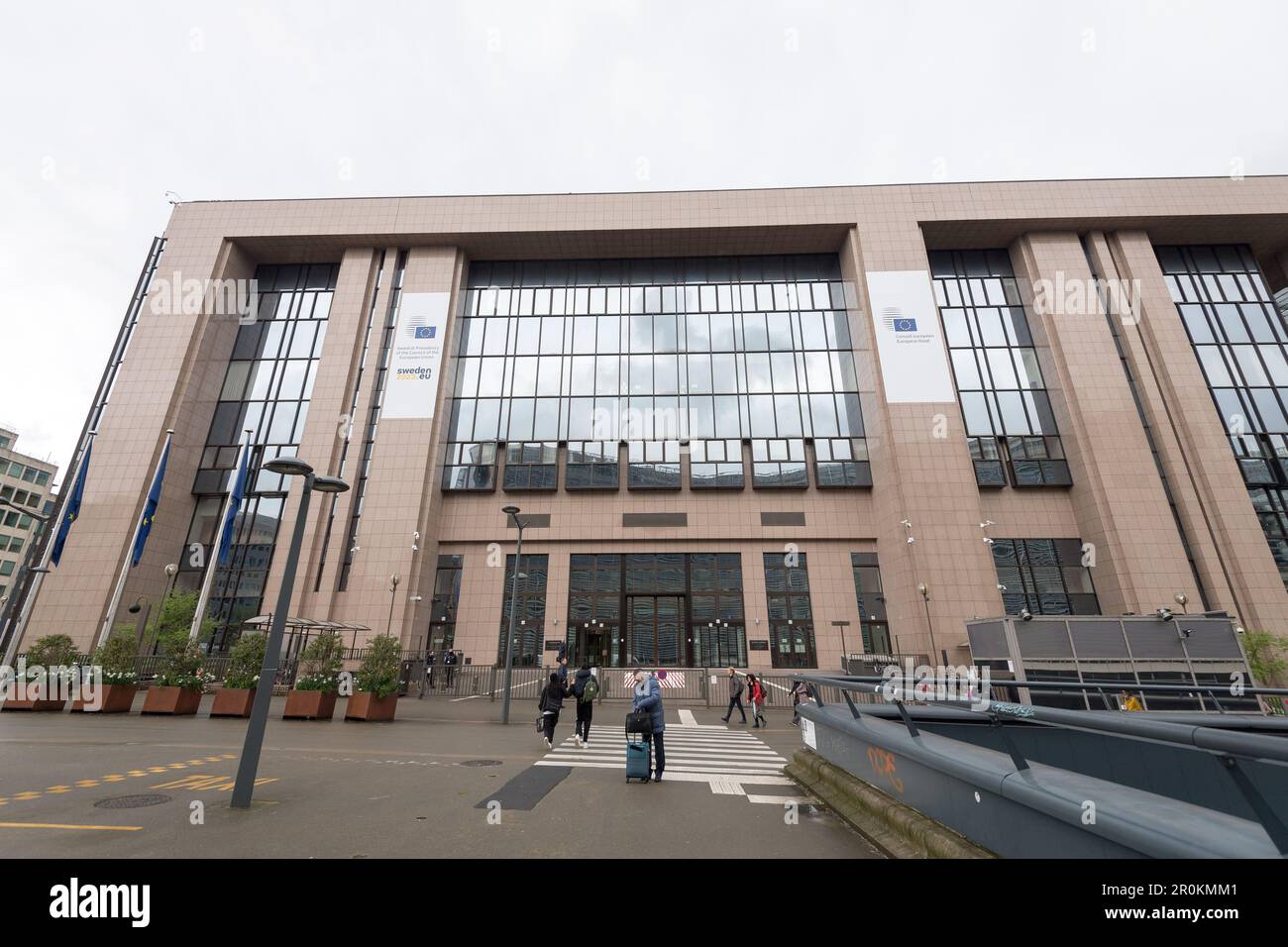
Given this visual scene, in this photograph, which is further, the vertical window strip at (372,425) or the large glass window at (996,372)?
the large glass window at (996,372)

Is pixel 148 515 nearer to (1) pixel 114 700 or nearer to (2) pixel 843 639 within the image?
(1) pixel 114 700

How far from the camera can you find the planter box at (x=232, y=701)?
17.1 meters

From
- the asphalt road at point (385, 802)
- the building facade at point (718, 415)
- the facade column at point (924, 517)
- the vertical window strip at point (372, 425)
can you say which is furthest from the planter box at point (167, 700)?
the facade column at point (924, 517)

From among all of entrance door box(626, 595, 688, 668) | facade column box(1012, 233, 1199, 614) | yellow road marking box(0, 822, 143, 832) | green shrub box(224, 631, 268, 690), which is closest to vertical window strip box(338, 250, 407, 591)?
green shrub box(224, 631, 268, 690)

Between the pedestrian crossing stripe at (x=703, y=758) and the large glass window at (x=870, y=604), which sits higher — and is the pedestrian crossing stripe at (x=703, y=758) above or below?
below

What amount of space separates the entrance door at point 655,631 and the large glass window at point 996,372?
21095mm

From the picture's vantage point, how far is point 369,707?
17.5 meters

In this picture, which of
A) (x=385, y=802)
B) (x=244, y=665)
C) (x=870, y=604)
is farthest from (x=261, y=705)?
(x=870, y=604)

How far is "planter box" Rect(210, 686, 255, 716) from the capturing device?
17.1 meters

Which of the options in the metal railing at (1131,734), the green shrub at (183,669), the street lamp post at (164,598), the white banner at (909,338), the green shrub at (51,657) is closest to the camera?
the metal railing at (1131,734)

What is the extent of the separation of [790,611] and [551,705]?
22.5m
